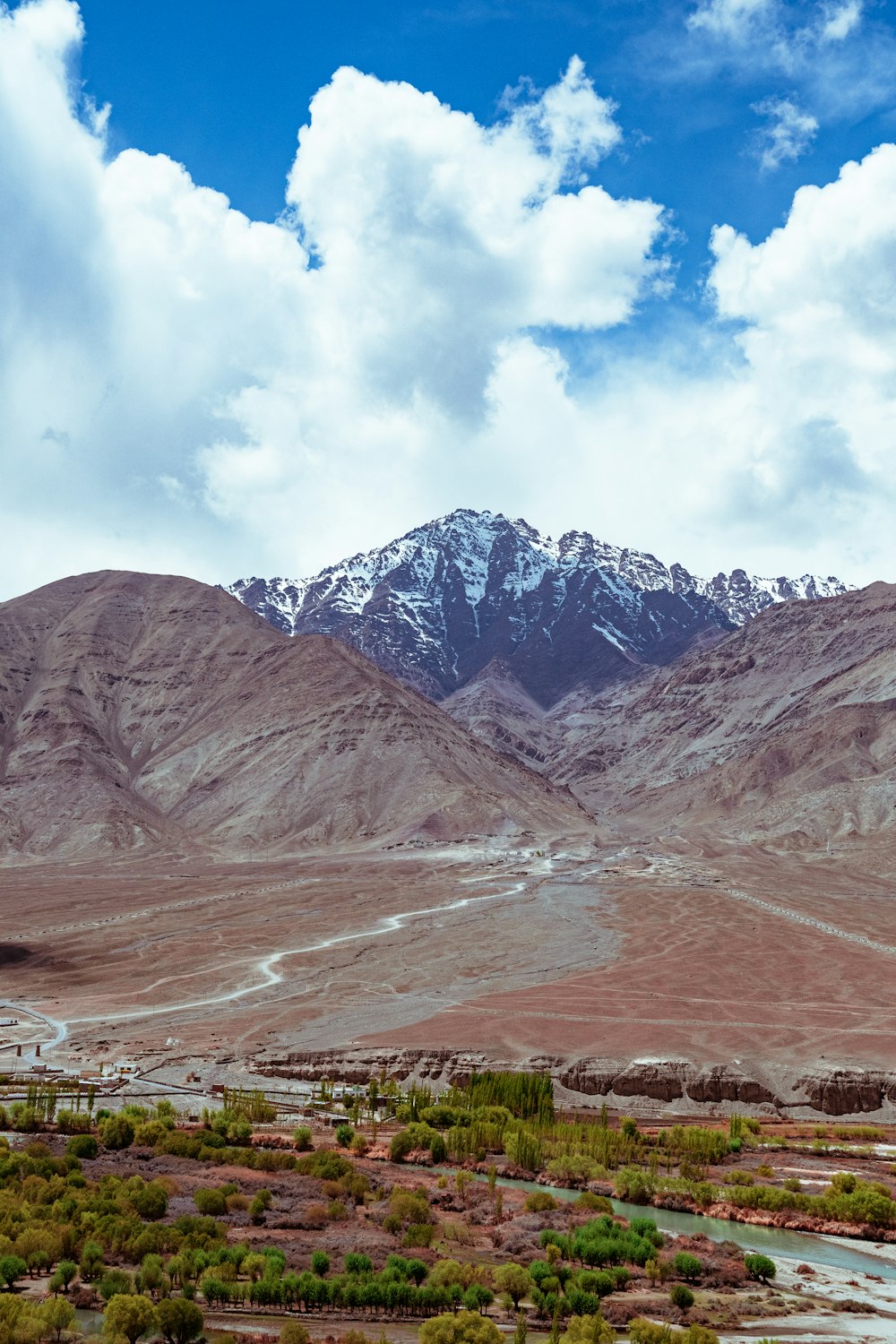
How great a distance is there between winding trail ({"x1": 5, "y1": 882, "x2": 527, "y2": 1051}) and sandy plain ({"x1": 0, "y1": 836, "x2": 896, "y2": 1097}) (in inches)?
13.2

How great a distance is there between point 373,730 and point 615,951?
370 ft

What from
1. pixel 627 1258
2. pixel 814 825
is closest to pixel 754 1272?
pixel 627 1258

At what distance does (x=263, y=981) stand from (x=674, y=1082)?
35.4 meters

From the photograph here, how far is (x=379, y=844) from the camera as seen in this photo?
167125mm

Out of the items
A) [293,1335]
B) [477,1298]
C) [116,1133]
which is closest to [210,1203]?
[477,1298]

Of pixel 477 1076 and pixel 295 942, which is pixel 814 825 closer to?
pixel 295 942

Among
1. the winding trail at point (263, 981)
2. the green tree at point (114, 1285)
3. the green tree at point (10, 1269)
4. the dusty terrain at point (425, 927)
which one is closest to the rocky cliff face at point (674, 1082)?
the dusty terrain at point (425, 927)

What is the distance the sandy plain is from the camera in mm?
59844

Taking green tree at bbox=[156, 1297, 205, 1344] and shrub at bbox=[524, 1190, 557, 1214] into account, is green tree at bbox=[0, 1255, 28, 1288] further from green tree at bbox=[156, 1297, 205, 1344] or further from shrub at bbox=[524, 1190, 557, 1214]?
shrub at bbox=[524, 1190, 557, 1214]

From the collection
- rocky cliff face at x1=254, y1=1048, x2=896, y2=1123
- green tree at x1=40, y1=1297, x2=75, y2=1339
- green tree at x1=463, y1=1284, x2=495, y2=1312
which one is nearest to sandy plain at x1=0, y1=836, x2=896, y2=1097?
rocky cliff face at x1=254, y1=1048, x2=896, y2=1123

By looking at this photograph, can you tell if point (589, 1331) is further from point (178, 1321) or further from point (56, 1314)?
point (56, 1314)

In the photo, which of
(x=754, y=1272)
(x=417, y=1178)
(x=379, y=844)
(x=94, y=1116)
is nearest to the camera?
(x=754, y=1272)

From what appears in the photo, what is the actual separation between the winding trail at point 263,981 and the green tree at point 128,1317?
4081 cm

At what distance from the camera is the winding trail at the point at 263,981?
66812 millimetres
